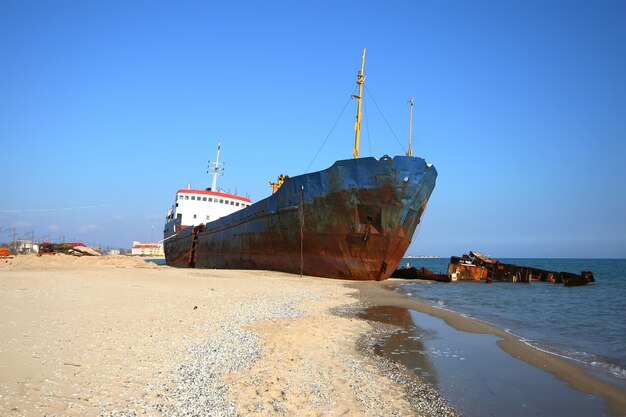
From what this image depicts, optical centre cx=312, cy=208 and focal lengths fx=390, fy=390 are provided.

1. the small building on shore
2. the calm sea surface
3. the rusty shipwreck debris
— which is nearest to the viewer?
the calm sea surface

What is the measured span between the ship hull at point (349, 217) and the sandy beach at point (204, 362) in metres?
7.41

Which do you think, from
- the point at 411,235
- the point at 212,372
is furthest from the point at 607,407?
the point at 411,235

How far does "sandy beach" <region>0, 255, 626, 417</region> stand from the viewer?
2865 millimetres

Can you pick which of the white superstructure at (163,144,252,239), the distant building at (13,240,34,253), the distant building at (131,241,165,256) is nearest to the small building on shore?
the distant building at (131,241,165,256)

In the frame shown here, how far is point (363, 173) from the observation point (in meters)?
14.5

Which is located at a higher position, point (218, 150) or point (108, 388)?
point (218, 150)

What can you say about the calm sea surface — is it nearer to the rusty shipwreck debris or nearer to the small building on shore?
the rusty shipwreck debris

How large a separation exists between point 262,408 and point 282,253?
14561 millimetres

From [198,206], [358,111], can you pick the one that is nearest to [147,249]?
[198,206]

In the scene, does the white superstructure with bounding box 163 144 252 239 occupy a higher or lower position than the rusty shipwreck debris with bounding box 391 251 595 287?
higher

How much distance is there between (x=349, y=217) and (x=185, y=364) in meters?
11.6

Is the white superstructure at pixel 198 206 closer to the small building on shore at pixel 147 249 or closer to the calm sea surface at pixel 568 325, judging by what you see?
the calm sea surface at pixel 568 325

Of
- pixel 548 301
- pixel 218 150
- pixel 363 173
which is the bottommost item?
pixel 548 301

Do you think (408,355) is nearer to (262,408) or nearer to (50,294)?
(262,408)
